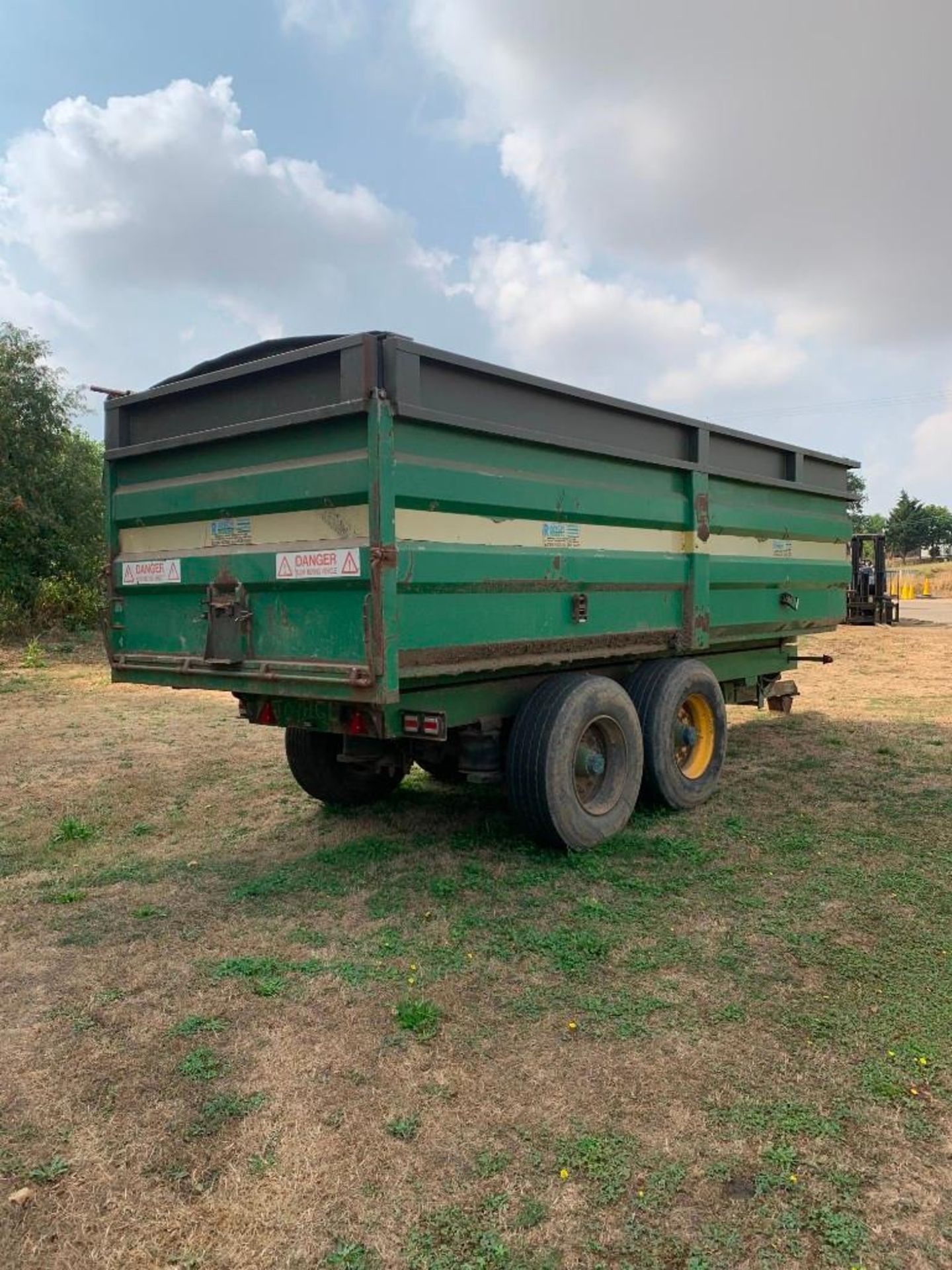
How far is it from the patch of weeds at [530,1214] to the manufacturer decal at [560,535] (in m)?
3.17

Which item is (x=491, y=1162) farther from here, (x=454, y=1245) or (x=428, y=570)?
(x=428, y=570)

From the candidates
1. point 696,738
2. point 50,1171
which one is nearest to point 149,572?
point 50,1171

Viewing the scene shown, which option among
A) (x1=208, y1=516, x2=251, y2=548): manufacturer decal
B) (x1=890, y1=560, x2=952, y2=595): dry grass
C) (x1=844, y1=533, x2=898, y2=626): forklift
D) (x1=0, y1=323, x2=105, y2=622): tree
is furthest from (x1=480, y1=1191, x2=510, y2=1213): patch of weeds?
(x1=890, y1=560, x2=952, y2=595): dry grass

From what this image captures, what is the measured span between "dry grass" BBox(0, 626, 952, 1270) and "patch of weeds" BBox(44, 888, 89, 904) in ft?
0.08

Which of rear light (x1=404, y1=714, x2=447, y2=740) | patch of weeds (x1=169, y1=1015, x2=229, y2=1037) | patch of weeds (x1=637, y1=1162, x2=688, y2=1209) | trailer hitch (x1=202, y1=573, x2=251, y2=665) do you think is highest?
trailer hitch (x1=202, y1=573, x2=251, y2=665)

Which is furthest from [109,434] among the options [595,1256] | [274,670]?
[595,1256]

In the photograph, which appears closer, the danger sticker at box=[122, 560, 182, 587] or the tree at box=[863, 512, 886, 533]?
the danger sticker at box=[122, 560, 182, 587]

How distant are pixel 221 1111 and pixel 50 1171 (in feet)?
1.55

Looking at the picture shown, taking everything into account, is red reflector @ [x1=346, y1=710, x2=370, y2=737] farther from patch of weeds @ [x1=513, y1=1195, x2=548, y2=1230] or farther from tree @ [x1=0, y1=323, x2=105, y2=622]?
tree @ [x1=0, y1=323, x2=105, y2=622]

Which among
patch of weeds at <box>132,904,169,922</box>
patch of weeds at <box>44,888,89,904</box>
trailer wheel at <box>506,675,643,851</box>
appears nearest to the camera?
patch of weeds at <box>132,904,169,922</box>

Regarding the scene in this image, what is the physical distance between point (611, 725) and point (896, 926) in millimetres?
1851

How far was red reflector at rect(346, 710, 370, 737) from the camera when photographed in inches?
169

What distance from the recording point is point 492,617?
14.7ft

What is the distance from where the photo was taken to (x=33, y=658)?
14.0m
